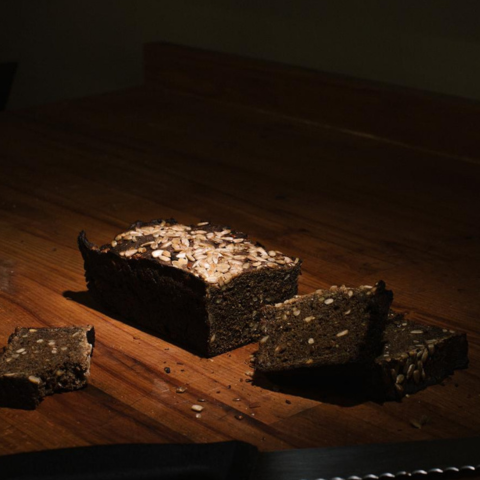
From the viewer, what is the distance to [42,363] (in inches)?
71.6

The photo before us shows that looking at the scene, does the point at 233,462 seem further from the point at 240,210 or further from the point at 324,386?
the point at 240,210

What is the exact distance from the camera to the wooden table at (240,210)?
1738 millimetres

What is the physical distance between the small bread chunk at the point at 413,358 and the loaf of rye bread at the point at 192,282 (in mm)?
314

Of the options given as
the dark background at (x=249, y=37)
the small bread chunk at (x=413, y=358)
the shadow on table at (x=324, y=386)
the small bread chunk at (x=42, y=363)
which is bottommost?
the small bread chunk at (x=42, y=363)

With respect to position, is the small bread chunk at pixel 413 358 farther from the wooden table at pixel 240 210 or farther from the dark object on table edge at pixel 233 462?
the dark object on table edge at pixel 233 462

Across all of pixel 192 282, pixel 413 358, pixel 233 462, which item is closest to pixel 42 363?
pixel 192 282

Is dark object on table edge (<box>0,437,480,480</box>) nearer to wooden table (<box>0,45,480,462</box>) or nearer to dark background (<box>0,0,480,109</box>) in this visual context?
wooden table (<box>0,45,480,462</box>)

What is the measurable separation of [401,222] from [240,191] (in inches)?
23.5

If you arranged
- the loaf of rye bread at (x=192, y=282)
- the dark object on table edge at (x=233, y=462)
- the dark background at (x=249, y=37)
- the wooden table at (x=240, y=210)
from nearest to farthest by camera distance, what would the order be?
the dark object on table edge at (x=233, y=462), the wooden table at (x=240, y=210), the loaf of rye bread at (x=192, y=282), the dark background at (x=249, y=37)

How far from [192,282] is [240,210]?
103 cm

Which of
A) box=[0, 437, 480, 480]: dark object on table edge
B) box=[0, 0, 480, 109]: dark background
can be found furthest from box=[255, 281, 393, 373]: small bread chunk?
box=[0, 0, 480, 109]: dark background

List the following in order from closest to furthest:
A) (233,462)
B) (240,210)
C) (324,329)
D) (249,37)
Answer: (233,462), (324,329), (240,210), (249,37)

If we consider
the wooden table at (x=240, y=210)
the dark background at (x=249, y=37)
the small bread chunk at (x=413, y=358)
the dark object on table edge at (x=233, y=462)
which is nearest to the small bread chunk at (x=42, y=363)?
the wooden table at (x=240, y=210)

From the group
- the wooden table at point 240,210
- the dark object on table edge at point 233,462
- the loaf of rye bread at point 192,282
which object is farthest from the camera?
the loaf of rye bread at point 192,282
